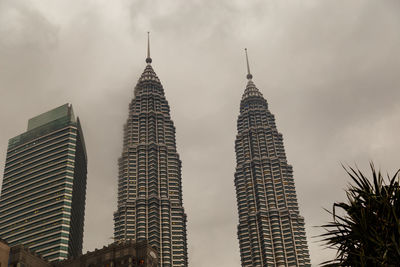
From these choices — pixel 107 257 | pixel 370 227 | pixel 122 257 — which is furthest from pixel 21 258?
pixel 370 227

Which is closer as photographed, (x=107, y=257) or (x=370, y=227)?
(x=370, y=227)

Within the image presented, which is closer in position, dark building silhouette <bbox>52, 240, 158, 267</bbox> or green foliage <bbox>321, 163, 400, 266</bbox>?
green foliage <bbox>321, 163, 400, 266</bbox>

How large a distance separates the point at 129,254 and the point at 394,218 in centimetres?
13898

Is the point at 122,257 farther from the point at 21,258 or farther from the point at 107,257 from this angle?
the point at 21,258

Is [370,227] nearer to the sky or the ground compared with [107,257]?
nearer to the ground

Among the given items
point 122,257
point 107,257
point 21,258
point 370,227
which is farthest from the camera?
point 107,257

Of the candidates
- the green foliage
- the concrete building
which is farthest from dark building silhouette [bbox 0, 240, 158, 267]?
the green foliage

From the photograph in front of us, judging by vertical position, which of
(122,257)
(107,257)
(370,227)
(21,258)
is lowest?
(370,227)

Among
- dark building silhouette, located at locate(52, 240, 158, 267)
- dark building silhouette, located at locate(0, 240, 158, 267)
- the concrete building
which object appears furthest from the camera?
dark building silhouette, located at locate(52, 240, 158, 267)

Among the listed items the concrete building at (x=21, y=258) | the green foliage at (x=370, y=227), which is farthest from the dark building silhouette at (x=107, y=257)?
the green foliage at (x=370, y=227)

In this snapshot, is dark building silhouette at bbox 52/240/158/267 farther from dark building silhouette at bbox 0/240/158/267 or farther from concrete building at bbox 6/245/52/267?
concrete building at bbox 6/245/52/267

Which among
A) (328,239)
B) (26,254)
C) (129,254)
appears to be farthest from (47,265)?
(328,239)

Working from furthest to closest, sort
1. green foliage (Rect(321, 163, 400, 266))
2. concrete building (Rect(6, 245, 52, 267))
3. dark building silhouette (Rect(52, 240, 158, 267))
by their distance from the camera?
dark building silhouette (Rect(52, 240, 158, 267)) < concrete building (Rect(6, 245, 52, 267)) < green foliage (Rect(321, 163, 400, 266))

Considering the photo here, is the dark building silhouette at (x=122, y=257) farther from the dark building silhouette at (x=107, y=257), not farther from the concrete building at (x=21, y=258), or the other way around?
the concrete building at (x=21, y=258)
